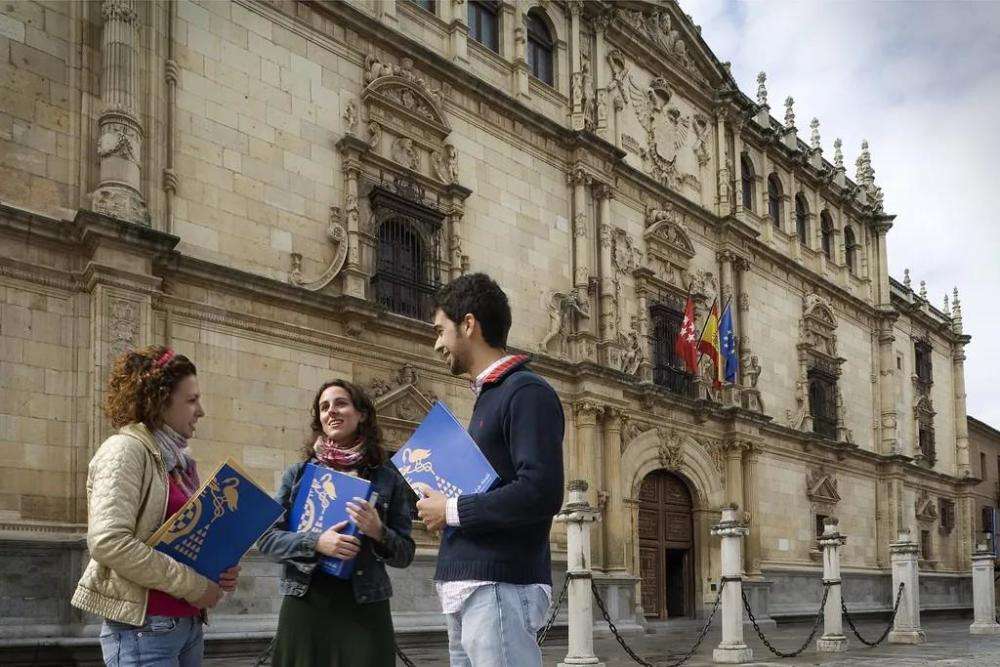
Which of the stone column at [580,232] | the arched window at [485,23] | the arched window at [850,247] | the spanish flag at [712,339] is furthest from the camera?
the arched window at [850,247]

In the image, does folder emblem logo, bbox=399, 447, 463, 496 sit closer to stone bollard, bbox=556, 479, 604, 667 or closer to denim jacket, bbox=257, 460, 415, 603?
denim jacket, bbox=257, 460, 415, 603

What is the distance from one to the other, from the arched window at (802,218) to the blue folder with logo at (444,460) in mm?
24668

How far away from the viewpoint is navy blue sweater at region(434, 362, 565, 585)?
3275 mm

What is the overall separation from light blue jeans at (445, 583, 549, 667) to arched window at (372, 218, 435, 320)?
11.2 m

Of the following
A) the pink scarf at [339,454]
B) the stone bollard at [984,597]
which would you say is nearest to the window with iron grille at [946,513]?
the stone bollard at [984,597]

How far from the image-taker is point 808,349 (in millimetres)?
25141

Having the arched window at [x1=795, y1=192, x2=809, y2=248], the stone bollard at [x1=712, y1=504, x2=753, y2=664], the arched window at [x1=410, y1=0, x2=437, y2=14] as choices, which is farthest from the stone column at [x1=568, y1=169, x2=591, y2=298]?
the arched window at [x1=795, y1=192, x2=809, y2=248]

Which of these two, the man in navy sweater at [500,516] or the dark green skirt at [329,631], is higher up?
the man in navy sweater at [500,516]

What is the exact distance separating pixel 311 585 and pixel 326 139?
10.9 metres

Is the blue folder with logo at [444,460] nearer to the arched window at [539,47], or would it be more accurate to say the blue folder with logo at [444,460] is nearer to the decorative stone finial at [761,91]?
the arched window at [539,47]

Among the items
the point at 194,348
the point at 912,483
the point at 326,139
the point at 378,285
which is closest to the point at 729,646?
the point at 378,285

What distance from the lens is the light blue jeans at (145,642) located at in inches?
142

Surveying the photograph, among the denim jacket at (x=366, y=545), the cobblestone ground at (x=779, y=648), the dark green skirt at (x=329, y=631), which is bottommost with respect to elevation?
the cobblestone ground at (x=779, y=648)

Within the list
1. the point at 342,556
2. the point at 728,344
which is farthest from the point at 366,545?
the point at 728,344
